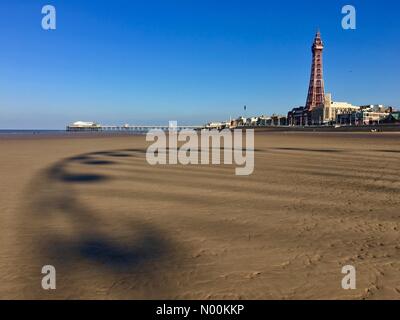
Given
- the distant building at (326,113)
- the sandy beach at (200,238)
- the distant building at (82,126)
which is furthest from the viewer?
the distant building at (82,126)

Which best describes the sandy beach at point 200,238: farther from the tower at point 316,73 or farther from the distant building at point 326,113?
the distant building at point 326,113

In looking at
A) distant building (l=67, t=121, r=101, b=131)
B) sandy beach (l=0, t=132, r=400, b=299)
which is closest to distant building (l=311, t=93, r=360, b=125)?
distant building (l=67, t=121, r=101, b=131)

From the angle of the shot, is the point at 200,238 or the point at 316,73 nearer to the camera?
the point at 200,238

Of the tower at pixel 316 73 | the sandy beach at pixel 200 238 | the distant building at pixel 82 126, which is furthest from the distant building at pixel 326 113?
the sandy beach at pixel 200 238

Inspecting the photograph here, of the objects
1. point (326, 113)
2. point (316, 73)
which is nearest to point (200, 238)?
point (316, 73)

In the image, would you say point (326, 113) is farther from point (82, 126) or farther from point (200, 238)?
point (200, 238)

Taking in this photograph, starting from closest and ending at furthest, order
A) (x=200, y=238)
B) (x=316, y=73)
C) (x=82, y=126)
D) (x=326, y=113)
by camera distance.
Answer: (x=200, y=238)
(x=316, y=73)
(x=326, y=113)
(x=82, y=126)

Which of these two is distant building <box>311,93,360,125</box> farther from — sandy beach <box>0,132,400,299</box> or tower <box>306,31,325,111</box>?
sandy beach <box>0,132,400,299</box>

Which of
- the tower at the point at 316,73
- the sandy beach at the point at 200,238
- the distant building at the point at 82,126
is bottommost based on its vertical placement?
the sandy beach at the point at 200,238
